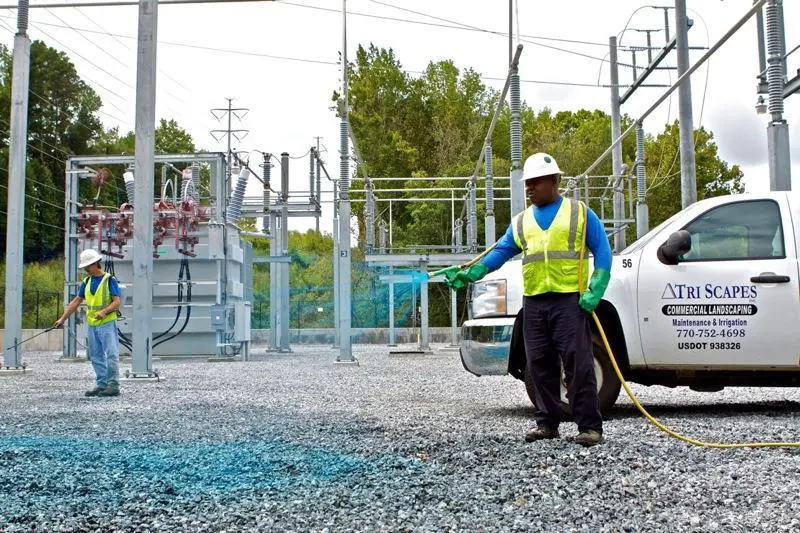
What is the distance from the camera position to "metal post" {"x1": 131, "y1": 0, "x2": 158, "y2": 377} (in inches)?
528

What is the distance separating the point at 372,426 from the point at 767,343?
335 centimetres

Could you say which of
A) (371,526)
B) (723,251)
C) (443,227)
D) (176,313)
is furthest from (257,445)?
(443,227)

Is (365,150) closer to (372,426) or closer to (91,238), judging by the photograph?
(91,238)

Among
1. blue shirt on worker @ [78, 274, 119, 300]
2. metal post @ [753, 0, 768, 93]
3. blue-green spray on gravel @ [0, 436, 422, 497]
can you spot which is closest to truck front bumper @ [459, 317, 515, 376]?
blue-green spray on gravel @ [0, 436, 422, 497]

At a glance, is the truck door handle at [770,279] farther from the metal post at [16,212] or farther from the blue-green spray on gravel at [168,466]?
the metal post at [16,212]

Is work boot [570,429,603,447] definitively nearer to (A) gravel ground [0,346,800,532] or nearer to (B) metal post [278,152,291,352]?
(A) gravel ground [0,346,800,532]

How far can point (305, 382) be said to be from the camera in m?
13.9

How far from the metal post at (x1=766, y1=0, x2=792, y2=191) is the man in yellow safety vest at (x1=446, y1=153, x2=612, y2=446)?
5.77 metres

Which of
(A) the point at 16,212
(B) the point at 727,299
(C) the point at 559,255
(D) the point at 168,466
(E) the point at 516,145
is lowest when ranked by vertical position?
(D) the point at 168,466

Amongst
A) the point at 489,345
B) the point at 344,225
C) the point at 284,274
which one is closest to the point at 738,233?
the point at 489,345

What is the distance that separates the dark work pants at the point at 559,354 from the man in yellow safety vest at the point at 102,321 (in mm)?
6717

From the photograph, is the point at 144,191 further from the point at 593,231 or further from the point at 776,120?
the point at 593,231

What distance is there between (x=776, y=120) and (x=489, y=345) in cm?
530

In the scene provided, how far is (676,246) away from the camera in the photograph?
766cm
